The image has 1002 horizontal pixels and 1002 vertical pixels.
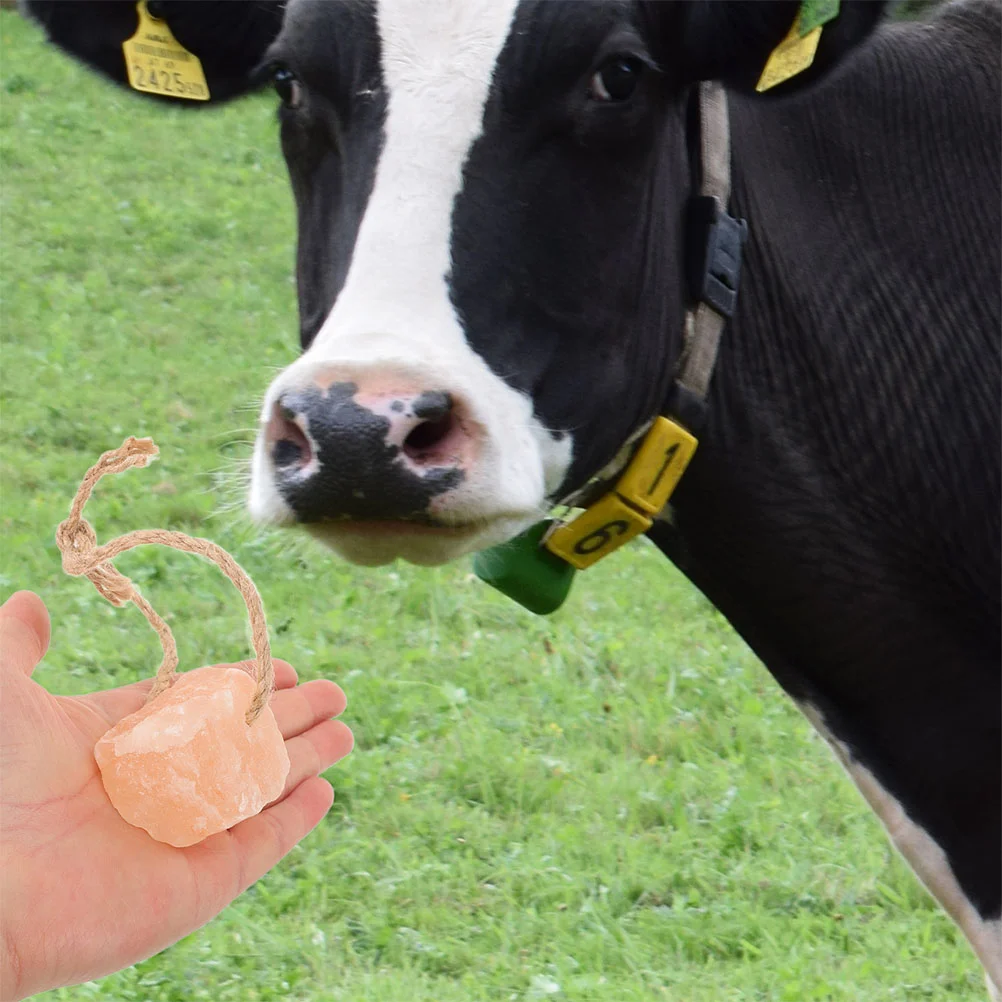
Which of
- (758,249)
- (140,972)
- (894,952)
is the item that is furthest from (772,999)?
(758,249)

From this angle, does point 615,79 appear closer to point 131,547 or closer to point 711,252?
point 711,252

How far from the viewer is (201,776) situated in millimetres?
1973

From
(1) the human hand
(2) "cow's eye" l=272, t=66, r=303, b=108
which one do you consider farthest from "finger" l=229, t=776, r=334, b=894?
(2) "cow's eye" l=272, t=66, r=303, b=108

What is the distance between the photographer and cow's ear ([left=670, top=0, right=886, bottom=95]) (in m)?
2.22

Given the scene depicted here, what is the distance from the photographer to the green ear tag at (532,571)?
2.49 m

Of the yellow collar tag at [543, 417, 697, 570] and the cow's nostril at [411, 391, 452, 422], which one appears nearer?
the cow's nostril at [411, 391, 452, 422]

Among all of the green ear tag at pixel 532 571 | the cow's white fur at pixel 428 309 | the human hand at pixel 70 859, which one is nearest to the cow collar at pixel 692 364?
the green ear tag at pixel 532 571

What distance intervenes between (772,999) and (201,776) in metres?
2.01

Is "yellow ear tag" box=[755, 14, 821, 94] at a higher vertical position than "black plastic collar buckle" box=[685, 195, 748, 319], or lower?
higher

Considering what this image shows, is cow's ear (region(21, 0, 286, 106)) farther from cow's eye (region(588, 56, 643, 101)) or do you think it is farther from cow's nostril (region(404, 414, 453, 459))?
cow's nostril (region(404, 414, 453, 459))

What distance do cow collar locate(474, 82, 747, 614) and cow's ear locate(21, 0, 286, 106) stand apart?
29.4 inches

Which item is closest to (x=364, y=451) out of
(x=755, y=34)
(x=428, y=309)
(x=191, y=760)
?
(x=428, y=309)

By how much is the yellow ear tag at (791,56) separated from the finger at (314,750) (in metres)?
1.18

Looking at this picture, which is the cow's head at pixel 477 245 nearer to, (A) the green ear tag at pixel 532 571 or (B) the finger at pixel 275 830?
(A) the green ear tag at pixel 532 571
